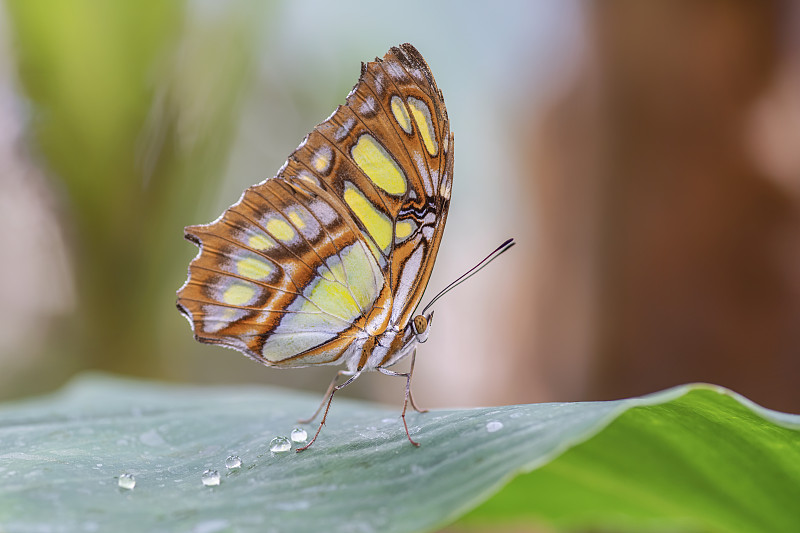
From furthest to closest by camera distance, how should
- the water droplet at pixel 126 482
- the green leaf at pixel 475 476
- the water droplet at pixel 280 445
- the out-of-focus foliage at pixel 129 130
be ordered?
1. the out-of-focus foliage at pixel 129 130
2. the water droplet at pixel 280 445
3. the water droplet at pixel 126 482
4. the green leaf at pixel 475 476

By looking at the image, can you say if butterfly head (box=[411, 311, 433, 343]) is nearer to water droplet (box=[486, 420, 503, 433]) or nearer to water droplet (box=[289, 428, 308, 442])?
water droplet (box=[289, 428, 308, 442])

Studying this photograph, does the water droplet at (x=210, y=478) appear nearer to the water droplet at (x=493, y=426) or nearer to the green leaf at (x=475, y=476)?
the green leaf at (x=475, y=476)

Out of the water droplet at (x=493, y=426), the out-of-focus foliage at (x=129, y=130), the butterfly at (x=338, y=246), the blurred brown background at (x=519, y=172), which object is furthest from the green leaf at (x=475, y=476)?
the out-of-focus foliage at (x=129, y=130)

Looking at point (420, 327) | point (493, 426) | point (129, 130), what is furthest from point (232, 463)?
point (129, 130)

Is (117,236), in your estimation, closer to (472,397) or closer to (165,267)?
(165,267)

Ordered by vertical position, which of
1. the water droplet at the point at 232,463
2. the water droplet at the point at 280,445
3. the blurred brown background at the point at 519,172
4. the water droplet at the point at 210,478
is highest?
the blurred brown background at the point at 519,172

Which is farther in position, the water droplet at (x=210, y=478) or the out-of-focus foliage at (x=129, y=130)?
the out-of-focus foliage at (x=129, y=130)

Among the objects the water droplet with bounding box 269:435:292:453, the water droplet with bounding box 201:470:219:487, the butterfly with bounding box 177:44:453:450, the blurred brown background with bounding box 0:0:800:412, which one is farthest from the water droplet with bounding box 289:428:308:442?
the blurred brown background with bounding box 0:0:800:412
